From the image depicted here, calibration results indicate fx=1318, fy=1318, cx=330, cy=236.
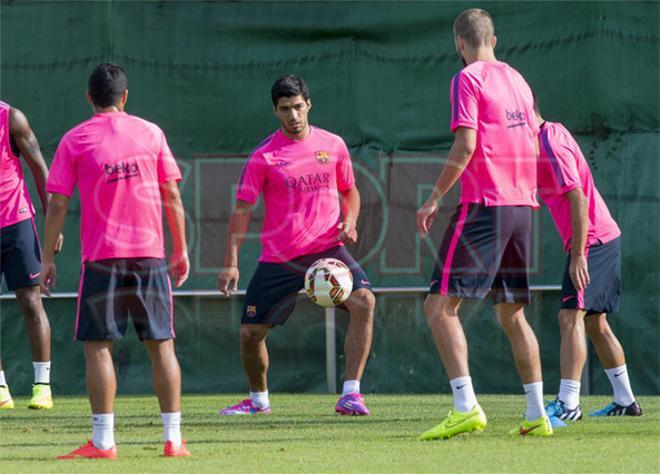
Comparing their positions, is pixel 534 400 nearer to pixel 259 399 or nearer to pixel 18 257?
pixel 259 399

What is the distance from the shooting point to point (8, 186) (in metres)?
9.08

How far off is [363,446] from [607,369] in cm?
244

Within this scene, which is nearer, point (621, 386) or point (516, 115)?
point (516, 115)

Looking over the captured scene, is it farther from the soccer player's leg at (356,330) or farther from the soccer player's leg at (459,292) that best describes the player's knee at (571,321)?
the soccer player's leg at (356,330)

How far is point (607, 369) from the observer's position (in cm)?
843

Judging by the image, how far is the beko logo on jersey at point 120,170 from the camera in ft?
20.5

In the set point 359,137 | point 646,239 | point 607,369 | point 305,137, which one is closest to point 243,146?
point 359,137

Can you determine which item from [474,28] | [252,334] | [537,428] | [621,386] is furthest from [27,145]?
[621,386]

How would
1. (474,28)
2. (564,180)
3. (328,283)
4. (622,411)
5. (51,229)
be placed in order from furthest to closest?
1. (328,283)
2. (622,411)
3. (564,180)
4. (474,28)
5. (51,229)

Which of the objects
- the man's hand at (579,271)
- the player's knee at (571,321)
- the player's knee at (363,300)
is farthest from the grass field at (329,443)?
the man's hand at (579,271)

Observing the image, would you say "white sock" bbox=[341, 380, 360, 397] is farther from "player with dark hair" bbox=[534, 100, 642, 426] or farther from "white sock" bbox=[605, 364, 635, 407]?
"white sock" bbox=[605, 364, 635, 407]

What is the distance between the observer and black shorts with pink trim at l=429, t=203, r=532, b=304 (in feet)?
22.2

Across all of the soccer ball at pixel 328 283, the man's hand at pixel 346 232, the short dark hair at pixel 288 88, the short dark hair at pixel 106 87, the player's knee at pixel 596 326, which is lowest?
the player's knee at pixel 596 326

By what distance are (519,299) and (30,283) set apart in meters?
3.77
